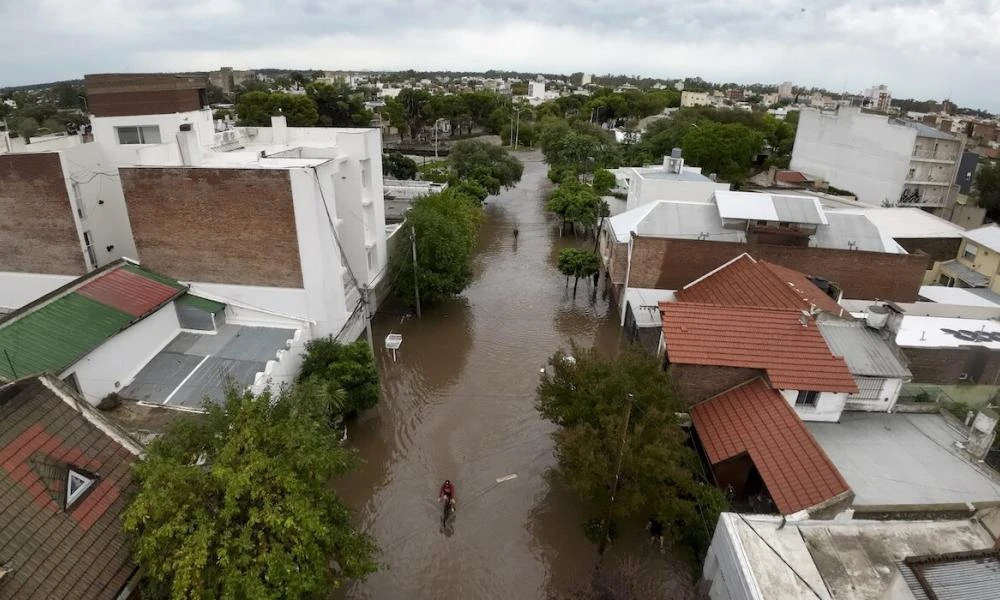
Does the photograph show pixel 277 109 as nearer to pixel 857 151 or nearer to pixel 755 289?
pixel 755 289

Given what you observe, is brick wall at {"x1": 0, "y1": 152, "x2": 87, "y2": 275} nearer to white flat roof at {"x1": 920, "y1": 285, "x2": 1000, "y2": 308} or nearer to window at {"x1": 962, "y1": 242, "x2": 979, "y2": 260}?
white flat roof at {"x1": 920, "y1": 285, "x2": 1000, "y2": 308}

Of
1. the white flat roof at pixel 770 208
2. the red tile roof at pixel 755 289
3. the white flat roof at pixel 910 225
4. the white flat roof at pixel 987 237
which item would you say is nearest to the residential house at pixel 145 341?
Answer: the red tile roof at pixel 755 289

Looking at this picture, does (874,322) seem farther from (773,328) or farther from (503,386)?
(503,386)

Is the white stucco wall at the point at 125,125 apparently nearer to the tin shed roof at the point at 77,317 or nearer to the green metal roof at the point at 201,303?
the tin shed roof at the point at 77,317

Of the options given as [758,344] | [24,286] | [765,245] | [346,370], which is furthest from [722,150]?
[24,286]

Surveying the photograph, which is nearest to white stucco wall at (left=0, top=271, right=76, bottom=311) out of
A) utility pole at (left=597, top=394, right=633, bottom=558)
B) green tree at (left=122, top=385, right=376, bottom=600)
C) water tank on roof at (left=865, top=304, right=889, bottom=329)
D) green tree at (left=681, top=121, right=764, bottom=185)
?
green tree at (left=122, top=385, right=376, bottom=600)
